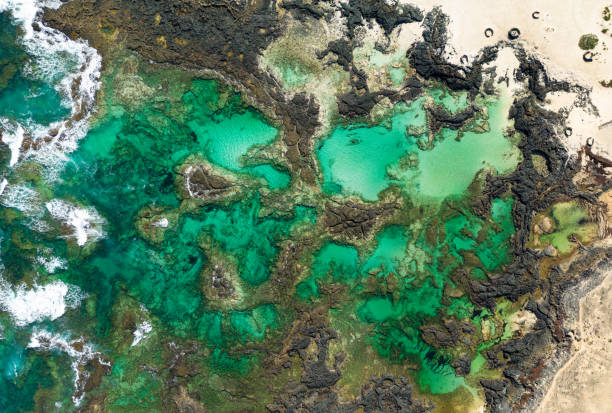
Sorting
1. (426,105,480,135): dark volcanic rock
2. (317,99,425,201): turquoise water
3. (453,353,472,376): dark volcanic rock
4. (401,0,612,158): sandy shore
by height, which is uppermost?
(401,0,612,158): sandy shore

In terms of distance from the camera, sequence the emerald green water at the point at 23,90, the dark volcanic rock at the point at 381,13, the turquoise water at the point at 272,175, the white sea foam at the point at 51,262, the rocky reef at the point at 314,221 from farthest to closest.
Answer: the white sea foam at the point at 51,262
the turquoise water at the point at 272,175
the emerald green water at the point at 23,90
the rocky reef at the point at 314,221
the dark volcanic rock at the point at 381,13

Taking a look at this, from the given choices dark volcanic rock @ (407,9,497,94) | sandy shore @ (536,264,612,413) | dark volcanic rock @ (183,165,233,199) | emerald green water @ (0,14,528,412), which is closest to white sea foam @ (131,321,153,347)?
emerald green water @ (0,14,528,412)

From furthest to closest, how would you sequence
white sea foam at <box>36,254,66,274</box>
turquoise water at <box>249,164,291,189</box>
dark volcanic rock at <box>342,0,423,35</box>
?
white sea foam at <box>36,254,66,274</box> < turquoise water at <box>249,164,291,189</box> < dark volcanic rock at <box>342,0,423,35</box>

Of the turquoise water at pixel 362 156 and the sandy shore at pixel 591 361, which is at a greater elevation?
the turquoise water at pixel 362 156

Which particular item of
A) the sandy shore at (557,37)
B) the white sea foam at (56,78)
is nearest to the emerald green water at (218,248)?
the white sea foam at (56,78)

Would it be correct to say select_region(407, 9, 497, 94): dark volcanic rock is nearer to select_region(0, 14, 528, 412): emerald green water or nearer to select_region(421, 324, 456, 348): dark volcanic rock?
select_region(0, 14, 528, 412): emerald green water

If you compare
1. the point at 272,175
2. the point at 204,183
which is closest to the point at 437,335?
the point at 272,175

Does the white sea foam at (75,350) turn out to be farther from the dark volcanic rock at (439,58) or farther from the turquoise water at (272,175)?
the dark volcanic rock at (439,58)

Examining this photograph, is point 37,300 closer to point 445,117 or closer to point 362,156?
point 362,156
